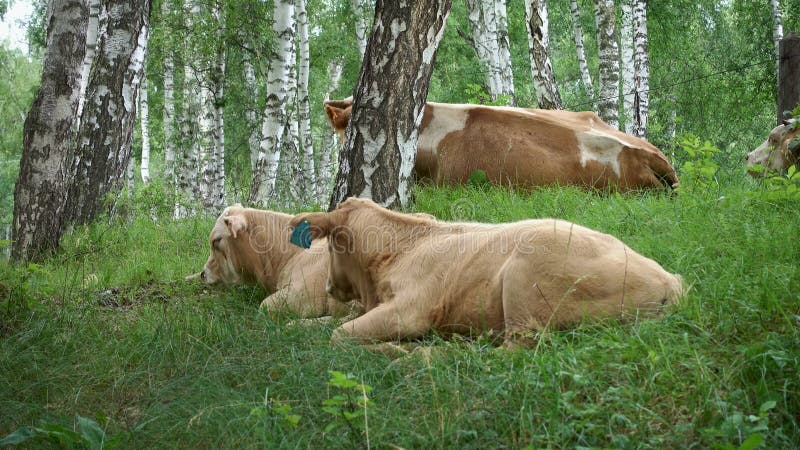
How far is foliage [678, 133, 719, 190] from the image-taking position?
741cm

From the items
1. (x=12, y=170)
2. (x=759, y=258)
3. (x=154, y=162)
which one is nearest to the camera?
(x=759, y=258)

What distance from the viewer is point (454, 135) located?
10148 millimetres

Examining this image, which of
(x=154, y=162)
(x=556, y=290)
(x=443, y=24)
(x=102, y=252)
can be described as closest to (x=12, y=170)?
(x=154, y=162)

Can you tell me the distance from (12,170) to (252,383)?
47765 millimetres

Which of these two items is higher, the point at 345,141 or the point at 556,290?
the point at 345,141

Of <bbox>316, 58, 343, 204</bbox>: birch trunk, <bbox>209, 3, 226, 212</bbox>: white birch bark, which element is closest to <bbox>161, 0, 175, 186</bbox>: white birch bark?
<bbox>209, 3, 226, 212</bbox>: white birch bark

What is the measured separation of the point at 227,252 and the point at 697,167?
4.26 meters

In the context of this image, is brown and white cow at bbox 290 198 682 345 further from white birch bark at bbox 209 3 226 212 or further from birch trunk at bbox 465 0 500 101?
birch trunk at bbox 465 0 500 101

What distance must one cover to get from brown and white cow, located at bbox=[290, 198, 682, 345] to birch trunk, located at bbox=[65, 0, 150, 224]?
5.61 metres

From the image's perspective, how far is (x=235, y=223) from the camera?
25.1ft

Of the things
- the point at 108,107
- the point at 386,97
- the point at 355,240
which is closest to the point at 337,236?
the point at 355,240

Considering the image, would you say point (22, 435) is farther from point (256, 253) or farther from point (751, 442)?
point (256, 253)

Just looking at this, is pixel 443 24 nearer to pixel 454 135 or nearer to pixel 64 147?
pixel 454 135

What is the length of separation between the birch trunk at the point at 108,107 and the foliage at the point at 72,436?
7068mm
